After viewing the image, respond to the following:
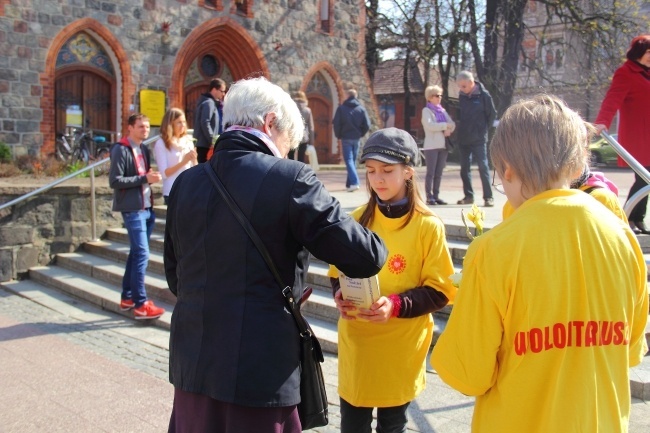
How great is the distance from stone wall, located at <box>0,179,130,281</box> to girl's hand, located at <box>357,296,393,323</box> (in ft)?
23.2

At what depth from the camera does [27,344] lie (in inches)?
227

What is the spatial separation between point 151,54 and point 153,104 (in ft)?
3.96

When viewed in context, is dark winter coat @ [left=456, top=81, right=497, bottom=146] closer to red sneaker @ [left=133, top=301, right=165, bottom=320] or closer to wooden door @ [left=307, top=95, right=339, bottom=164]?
red sneaker @ [left=133, top=301, right=165, bottom=320]

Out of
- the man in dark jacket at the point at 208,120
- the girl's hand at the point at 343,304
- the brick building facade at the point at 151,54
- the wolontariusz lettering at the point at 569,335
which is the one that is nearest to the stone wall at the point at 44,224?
the man in dark jacket at the point at 208,120

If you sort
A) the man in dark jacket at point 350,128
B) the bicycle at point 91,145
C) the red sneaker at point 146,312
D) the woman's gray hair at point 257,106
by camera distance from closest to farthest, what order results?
1. the woman's gray hair at point 257,106
2. the red sneaker at point 146,312
3. the man in dark jacket at point 350,128
4. the bicycle at point 91,145

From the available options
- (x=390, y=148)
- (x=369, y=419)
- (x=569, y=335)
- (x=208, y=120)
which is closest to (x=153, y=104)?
(x=208, y=120)

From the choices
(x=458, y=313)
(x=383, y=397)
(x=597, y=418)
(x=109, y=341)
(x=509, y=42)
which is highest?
(x=509, y=42)

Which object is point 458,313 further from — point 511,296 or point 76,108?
point 76,108

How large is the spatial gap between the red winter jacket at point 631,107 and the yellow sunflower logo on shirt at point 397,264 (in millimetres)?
3404

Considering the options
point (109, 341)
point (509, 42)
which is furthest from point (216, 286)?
point (509, 42)

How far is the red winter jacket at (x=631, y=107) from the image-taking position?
18.3 feet

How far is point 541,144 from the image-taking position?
5.86ft

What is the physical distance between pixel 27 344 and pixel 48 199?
3430mm

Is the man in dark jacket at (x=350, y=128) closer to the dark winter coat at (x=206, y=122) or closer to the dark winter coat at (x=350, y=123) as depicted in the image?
the dark winter coat at (x=350, y=123)
